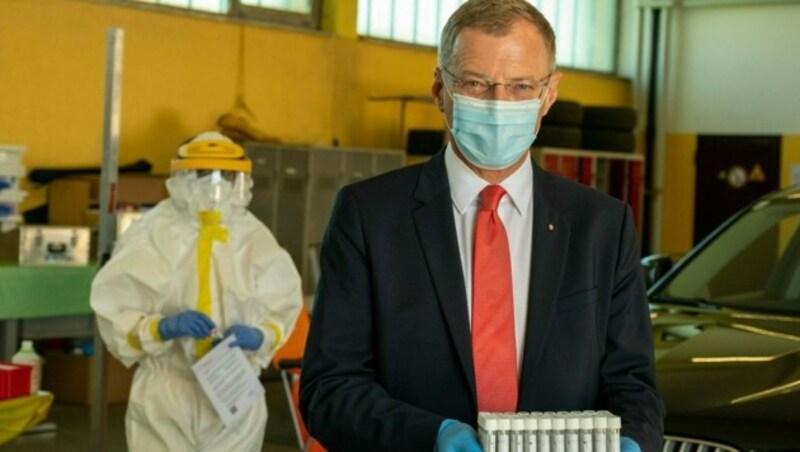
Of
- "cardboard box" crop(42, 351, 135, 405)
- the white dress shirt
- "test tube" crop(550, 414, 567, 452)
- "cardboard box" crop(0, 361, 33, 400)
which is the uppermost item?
the white dress shirt

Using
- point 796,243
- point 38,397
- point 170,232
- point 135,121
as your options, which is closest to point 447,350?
point 796,243

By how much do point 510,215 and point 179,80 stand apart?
858cm

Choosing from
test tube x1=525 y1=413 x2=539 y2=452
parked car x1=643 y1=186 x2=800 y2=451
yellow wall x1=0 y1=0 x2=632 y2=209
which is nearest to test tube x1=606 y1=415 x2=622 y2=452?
test tube x1=525 y1=413 x2=539 y2=452

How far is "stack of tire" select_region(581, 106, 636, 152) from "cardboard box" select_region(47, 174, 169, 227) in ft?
16.8

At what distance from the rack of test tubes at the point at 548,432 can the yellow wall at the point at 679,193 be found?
13.4 meters

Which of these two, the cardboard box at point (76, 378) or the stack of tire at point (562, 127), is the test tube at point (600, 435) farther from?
the stack of tire at point (562, 127)

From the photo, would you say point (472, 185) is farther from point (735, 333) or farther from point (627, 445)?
point (735, 333)

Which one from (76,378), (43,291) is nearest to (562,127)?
(76,378)

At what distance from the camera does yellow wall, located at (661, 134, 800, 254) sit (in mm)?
15367

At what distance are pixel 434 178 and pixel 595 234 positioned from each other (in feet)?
0.89

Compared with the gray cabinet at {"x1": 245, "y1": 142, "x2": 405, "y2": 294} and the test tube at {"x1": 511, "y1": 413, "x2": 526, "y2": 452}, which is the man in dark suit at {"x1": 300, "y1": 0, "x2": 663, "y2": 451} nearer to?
the test tube at {"x1": 511, "y1": 413, "x2": 526, "y2": 452}

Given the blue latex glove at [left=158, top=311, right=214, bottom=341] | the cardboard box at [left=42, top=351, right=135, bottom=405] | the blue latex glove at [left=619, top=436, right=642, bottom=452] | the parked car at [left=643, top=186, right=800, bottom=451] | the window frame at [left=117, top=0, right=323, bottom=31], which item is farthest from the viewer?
the window frame at [left=117, top=0, right=323, bottom=31]

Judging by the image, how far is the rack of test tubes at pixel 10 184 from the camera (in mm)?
8781

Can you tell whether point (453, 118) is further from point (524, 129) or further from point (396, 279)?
point (396, 279)
